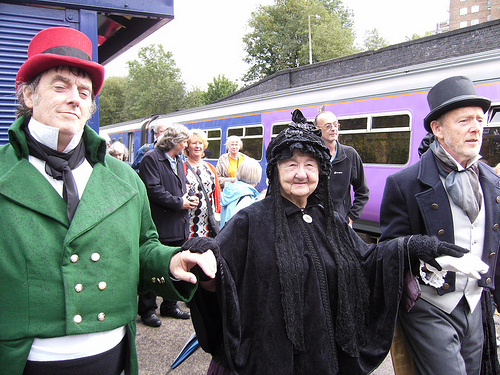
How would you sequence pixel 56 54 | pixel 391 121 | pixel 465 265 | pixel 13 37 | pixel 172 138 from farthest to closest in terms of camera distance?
1. pixel 391 121
2. pixel 172 138
3. pixel 13 37
4. pixel 465 265
5. pixel 56 54

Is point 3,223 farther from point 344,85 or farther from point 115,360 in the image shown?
point 344,85

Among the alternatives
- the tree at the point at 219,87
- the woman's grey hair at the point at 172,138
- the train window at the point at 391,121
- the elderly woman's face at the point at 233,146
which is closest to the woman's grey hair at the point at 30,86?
the woman's grey hair at the point at 172,138

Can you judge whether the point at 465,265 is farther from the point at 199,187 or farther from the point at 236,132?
the point at 236,132

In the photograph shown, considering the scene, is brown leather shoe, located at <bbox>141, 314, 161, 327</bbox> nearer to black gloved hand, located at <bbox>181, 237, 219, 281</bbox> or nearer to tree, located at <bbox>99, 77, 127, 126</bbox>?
black gloved hand, located at <bbox>181, 237, 219, 281</bbox>

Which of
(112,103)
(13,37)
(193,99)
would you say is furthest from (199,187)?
(112,103)

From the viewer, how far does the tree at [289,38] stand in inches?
1604

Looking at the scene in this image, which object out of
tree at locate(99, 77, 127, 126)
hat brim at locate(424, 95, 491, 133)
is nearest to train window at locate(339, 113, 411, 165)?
hat brim at locate(424, 95, 491, 133)

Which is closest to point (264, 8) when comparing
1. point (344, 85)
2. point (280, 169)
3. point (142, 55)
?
point (142, 55)

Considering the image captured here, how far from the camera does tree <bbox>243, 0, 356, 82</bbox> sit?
40.8m

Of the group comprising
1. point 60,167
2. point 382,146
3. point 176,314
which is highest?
point 382,146

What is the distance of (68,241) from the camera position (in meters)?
1.38

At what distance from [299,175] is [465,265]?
833mm

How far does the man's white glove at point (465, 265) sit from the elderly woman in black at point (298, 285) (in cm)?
4

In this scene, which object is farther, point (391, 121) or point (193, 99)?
point (193, 99)
